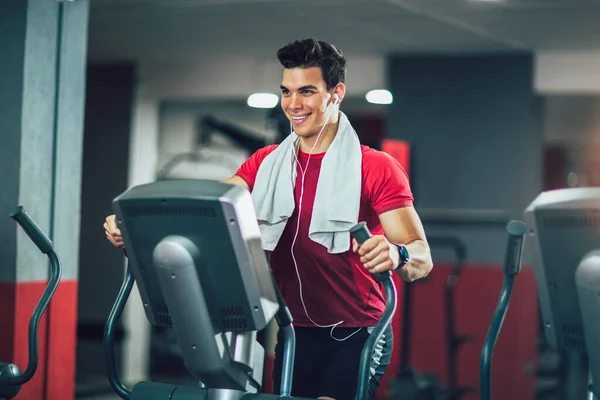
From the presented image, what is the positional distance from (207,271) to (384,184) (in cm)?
66

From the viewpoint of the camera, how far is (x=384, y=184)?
2.44 m

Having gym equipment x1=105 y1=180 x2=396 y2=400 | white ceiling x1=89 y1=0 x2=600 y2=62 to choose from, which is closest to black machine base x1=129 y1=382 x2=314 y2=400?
gym equipment x1=105 y1=180 x2=396 y2=400

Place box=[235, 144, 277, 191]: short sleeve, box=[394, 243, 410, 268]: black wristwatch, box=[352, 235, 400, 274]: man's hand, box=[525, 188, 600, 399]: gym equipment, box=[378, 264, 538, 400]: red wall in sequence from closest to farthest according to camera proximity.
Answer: box=[525, 188, 600, 399]: gym equipment < box=[352, 235, 400, 274]: man's hand < box=[394, 243, 410, 268]: black wristwatch < box=[235, 144, 277, 191]: short sleeve < box=[378, 264, 538, 400]: red wall

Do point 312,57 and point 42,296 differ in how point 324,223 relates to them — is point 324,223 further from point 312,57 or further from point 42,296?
point 42,296

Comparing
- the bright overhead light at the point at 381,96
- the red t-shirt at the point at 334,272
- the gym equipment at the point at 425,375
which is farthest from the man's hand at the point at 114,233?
the bright overhead light at the point at 381,96

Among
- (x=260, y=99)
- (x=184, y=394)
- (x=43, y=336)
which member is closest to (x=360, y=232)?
(x=184, y=394)

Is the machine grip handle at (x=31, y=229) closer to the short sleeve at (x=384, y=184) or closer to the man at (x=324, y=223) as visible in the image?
the man at (x=324, y=223)

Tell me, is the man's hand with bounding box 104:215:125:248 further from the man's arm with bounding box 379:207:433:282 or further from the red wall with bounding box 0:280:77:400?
the red wall with bounding box 0:280:77:400

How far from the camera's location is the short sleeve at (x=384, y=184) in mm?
2414

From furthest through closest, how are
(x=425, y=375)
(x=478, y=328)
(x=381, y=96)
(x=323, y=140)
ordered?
(x=381, y=96) < (x=478, y=328) < (x=425, y=375) < (x=323, y=140)

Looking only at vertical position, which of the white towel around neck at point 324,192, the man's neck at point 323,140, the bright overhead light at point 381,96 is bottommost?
the white towel around neck at point 324,192

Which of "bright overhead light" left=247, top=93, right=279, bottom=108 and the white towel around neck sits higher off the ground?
"bright overhead light" left=247, top=93, right=279, bottom=108

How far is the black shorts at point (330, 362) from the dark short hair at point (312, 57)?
69 cm

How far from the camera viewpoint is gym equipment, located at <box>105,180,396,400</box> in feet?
6.37
